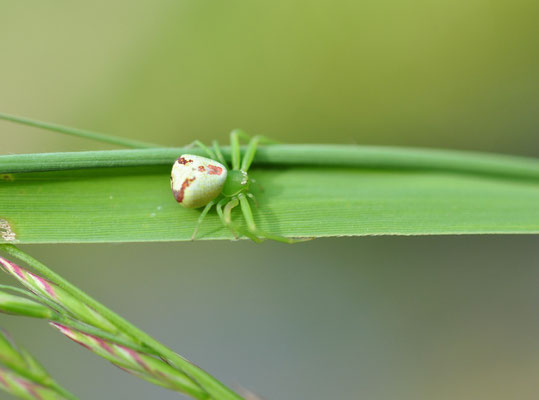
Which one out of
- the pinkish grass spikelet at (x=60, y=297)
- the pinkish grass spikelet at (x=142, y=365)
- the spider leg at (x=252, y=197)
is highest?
the spider leg at (x=252, y=197)

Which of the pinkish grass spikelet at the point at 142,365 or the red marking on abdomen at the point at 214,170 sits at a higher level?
the red marking on abdomen at the point at 214,170

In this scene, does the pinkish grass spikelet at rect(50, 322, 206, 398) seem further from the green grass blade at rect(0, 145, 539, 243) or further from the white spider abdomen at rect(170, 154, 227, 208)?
the white spider abdomen at rect(170, 154, 227, 208)

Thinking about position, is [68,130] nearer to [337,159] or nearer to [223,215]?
[223,215]

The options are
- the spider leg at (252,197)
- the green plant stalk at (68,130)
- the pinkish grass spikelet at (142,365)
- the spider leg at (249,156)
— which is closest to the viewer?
the pinkish grass spikelet at (142,365)

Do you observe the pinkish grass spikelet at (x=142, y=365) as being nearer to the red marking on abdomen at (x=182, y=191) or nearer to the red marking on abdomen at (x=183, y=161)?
the red marking on abdomen at (x=182, y=191)

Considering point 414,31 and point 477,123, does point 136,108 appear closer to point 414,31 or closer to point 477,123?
point 414,31

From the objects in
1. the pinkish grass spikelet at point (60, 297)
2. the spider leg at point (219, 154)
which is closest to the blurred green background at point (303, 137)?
the spider leg at point (219, 154)

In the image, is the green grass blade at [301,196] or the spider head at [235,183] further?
the spider head at [235,183]

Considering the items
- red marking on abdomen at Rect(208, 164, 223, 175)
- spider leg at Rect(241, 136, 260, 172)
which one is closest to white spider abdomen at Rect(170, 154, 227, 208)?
red marking on abdomen at Rect(208, 164, 223, 175)
